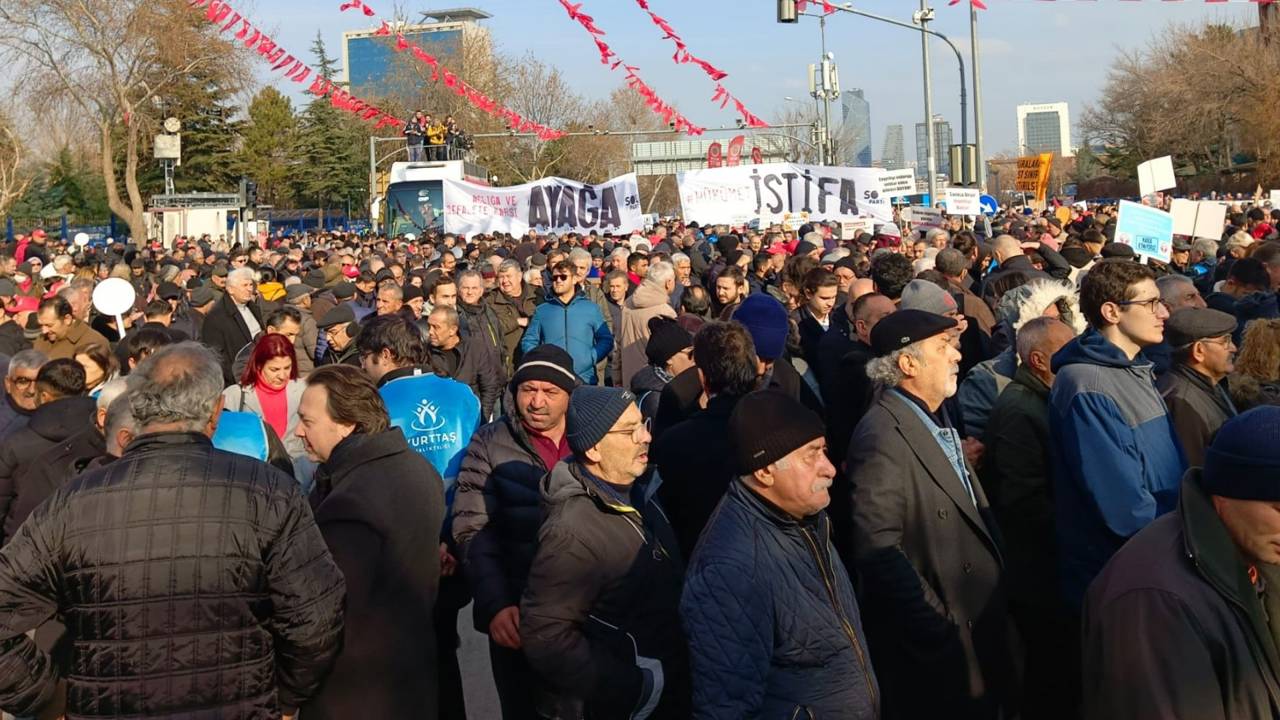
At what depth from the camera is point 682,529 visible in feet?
15.9

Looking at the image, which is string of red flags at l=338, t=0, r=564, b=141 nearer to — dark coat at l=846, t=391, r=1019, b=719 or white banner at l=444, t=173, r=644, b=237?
white banner at l=444, t=173, r=644, b=237

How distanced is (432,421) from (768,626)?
2.55 m

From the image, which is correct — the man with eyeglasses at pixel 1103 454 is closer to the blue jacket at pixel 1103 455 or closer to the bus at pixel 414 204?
the blue jacket at pixel 1103 455

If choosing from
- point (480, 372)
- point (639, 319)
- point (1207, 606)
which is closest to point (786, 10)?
point (639, 319)

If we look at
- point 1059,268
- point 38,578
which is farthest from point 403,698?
point 1059,268

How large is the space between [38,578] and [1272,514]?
9.49ft

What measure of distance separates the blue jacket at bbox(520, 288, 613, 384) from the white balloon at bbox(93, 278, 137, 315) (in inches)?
123

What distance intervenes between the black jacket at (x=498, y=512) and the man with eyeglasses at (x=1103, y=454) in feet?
6.03

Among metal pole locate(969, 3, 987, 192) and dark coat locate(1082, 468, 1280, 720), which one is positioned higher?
metal pole locate(969, 3, 987, 192)

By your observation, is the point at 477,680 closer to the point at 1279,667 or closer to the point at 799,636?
the point at 799,636

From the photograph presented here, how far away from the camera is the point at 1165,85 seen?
2045 inches

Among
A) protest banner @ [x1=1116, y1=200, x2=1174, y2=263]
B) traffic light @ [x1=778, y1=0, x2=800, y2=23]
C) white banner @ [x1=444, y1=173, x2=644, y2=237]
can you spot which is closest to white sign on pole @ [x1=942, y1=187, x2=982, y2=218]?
traffic light @ [x1=778, y1=0, x2=800, y2=23]

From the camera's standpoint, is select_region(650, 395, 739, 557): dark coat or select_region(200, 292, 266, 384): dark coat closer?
select_region(650, 395, 739, 557): dark coat

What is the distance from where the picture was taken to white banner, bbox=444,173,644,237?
19594mm
